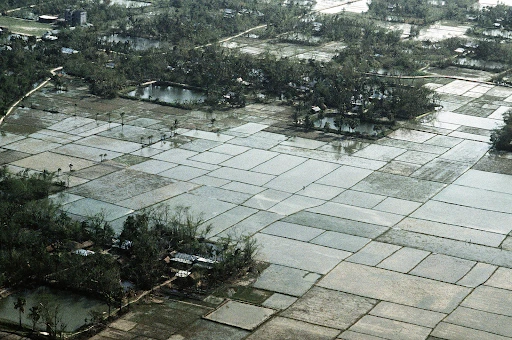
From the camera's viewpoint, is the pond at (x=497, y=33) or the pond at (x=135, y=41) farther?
the pond at (x=497, y=33)

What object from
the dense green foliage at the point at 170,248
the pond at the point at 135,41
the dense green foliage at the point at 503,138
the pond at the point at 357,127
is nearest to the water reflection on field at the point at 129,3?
the pond at the point at 135,41

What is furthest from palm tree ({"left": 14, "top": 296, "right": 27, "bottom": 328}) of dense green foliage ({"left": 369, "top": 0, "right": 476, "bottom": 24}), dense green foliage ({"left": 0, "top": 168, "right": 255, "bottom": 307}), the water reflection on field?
dense green foliage ({"left": 369, "top": 0, "right": 476, "bottom": 24})

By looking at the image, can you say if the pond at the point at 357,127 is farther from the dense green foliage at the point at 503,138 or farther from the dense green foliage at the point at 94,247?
the dense green foliage at the point at 94,247

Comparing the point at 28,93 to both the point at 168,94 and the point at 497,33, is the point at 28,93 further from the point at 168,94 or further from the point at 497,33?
the point at 497,33

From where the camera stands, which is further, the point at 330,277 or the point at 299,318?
the point at 330,277

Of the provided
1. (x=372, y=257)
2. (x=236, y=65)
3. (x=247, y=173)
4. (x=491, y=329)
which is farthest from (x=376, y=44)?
(x=491, y=329)

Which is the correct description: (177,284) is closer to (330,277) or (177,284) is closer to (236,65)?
(330,277)
